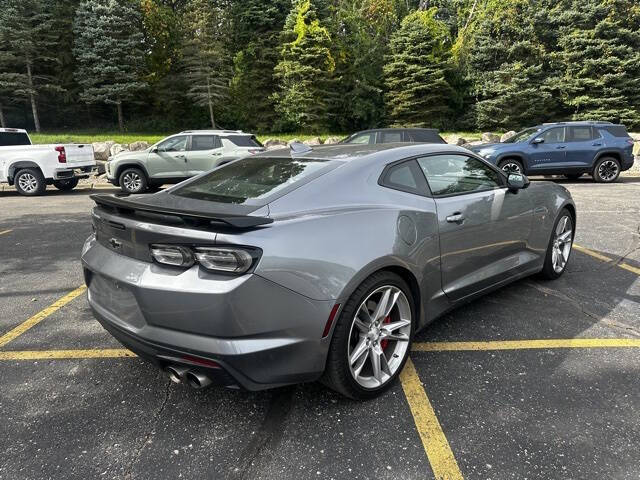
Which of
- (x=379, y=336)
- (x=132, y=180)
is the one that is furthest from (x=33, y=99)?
(x=379, y=336)

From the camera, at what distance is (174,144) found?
12148 mm

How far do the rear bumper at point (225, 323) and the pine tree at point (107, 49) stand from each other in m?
26.9

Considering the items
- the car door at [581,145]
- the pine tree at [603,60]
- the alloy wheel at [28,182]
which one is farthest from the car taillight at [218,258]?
the pine tree at [603,60]

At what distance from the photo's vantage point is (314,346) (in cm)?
223

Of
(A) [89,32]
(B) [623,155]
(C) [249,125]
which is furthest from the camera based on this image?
(C) [249,125]

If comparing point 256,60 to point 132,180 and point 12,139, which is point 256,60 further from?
point 12,139

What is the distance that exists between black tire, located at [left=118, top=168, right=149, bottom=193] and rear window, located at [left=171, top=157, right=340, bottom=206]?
9790 millimetres

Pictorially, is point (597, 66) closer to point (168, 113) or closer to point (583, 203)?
point (583, 203)

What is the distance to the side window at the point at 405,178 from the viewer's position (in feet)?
9.37

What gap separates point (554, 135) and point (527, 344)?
11.6 m

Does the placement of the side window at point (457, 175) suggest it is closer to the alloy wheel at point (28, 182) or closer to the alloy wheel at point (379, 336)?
the alloy wheel at point (379, 336)

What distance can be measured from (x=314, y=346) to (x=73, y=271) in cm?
401

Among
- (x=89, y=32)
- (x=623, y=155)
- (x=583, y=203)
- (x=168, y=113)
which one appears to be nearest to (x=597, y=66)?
(x=623, y=155)

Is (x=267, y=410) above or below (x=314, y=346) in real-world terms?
below
